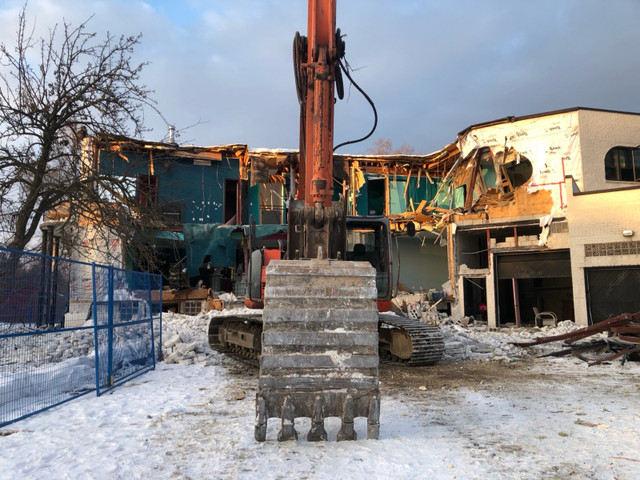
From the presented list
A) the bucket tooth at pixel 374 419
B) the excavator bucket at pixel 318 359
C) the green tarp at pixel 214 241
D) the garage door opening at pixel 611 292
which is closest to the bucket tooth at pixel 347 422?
the excavator bucket at pixel 318 359

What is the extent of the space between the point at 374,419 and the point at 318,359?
29.8 inches

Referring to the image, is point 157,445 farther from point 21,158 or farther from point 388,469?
point 21,158

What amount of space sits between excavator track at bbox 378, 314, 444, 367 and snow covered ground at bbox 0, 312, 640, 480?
0.83 m

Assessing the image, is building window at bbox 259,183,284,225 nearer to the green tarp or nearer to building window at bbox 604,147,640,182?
the green tarp

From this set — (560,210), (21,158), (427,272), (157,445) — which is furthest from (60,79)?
(427,272)

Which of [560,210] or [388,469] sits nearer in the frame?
[388,469]

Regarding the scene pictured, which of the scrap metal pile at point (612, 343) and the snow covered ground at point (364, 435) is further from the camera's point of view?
the scrap metal pile at point (612, 343)

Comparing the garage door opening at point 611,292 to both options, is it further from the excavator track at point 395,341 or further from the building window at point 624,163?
the excavator track at point 395,341

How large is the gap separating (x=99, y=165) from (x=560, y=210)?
15.5 meters

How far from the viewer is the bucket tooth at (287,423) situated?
439 cm

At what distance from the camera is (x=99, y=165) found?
10.7m

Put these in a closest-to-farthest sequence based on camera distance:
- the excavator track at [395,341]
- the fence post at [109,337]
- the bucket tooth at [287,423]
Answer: the bucket tooth at [287,423] < the fence post at [109,337] < the excavator track at [395,341]

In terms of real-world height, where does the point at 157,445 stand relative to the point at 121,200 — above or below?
below

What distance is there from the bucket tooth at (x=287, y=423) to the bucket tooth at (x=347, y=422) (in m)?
0.44
